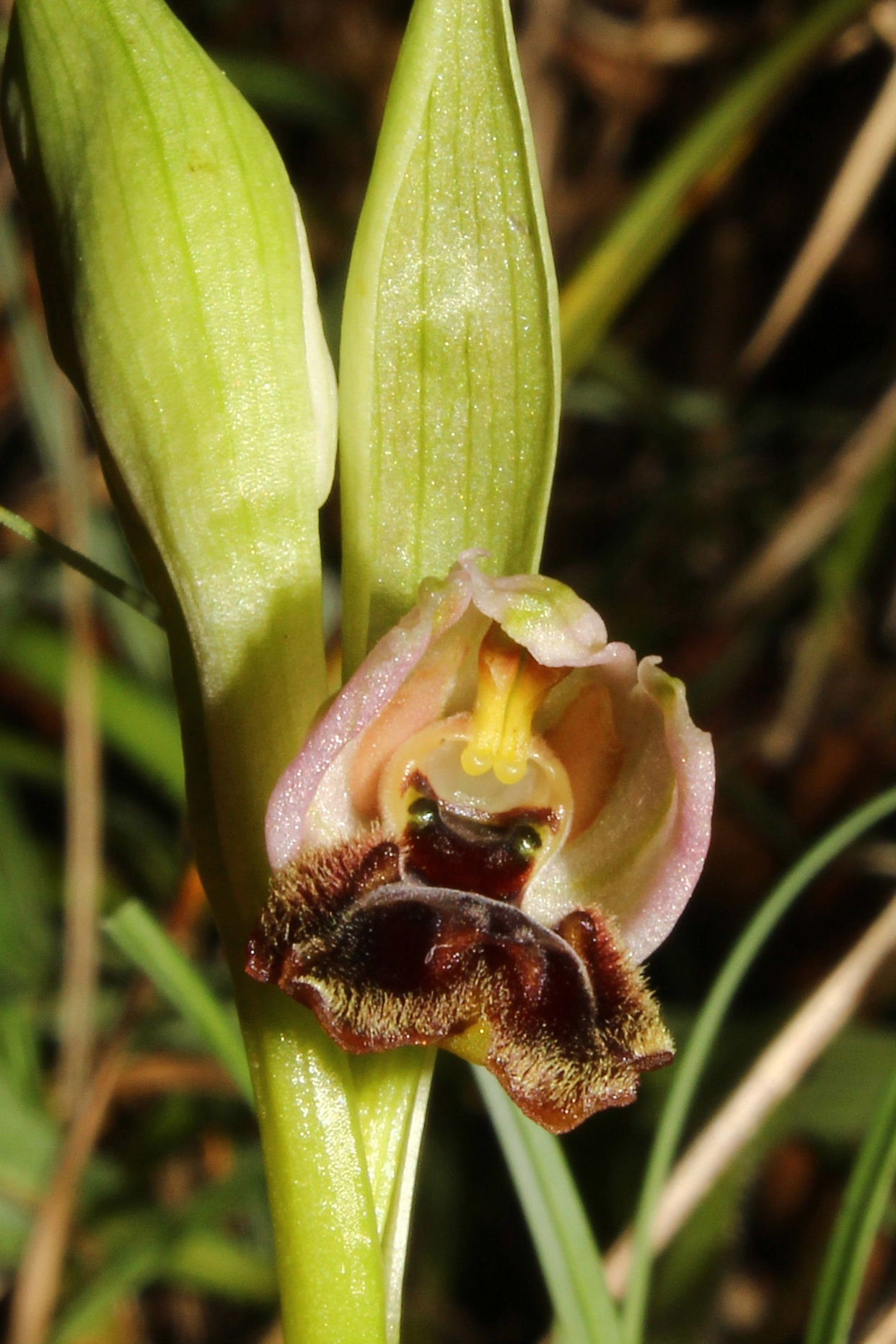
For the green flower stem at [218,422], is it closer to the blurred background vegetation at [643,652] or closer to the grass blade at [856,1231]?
the blurred background vegetation at [643,652]

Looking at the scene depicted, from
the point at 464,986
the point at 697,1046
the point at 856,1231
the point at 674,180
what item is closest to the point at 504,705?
the point at 464,986

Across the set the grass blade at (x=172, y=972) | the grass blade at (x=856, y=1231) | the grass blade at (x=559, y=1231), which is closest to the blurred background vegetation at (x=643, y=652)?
the grass blade at (x=172, y=972)

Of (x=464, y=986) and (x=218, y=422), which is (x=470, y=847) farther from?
(x=218, y=422)

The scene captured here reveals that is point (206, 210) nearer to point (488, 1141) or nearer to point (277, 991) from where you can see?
point (277, 991)

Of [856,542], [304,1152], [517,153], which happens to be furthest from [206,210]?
[856,542]

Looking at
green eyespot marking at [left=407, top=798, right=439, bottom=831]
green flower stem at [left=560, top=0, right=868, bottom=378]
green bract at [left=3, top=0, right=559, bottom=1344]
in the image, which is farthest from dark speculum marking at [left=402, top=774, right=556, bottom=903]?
green flower stem at [left=560, top=0, right=868, bottom=378]
